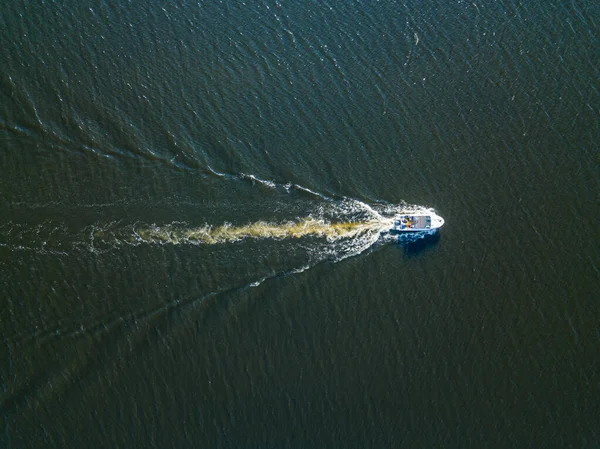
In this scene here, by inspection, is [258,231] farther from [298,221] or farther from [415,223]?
[415,223]

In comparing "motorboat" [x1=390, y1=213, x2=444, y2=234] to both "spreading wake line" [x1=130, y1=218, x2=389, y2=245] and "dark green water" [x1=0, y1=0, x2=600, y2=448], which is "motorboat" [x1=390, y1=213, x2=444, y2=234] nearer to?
"spreading wake line" [x1=130, y1=218, x2=389, y2=245]

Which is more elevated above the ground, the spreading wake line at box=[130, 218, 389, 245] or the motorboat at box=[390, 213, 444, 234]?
the spreading wake line at box=[130, 218, 389, 245]

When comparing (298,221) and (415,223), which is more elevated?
(298,221)

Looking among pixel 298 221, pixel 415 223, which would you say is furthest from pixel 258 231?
pixel 415 223

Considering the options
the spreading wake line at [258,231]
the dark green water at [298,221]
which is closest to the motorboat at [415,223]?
the spreading wake line at [258,231]

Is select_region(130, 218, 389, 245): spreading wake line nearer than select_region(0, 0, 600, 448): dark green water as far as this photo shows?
No

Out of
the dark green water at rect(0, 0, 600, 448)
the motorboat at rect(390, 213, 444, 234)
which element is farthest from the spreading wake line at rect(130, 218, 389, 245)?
the motorboat at rect(390, 213, 444, 234)

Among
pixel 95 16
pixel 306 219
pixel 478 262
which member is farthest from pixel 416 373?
pixel 95 16

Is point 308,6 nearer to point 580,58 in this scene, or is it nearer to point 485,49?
point 485,49

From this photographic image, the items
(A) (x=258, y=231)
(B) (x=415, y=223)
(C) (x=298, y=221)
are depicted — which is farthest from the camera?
(C) (x=298, y=221)
